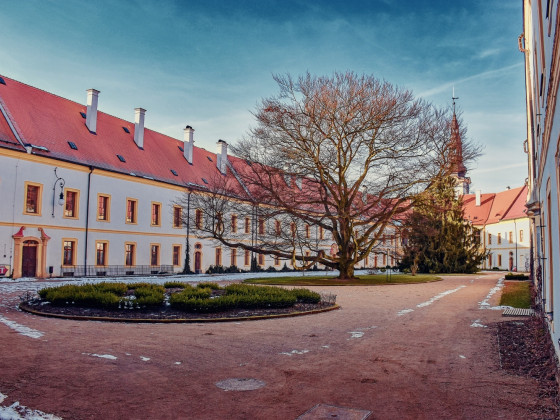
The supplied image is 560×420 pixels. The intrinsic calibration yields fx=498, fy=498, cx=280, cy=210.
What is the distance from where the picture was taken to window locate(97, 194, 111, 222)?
37594 millimetres

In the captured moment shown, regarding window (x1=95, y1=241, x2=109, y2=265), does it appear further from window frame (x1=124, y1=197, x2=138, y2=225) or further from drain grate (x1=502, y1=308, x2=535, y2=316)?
drain grate (x1=502, y1=308, x2=535, y2=316)

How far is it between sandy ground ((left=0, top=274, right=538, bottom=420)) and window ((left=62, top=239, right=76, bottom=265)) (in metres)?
24.6

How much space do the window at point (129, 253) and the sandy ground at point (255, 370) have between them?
94.6 feet

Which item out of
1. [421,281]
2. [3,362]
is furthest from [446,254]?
[3,362]

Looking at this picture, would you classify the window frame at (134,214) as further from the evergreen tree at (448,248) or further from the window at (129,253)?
the evergreen tree at (448,248)

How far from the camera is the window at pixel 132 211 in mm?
40188

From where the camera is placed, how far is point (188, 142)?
50.1m

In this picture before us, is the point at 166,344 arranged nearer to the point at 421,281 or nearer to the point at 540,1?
the point at 540,1

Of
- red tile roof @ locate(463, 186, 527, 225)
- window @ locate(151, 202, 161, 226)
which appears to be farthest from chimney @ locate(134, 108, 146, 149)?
red tile roof @ locate(463, 186, 527, 225)

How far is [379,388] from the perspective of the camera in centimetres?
606

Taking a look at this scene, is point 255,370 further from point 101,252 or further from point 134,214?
point 134,214

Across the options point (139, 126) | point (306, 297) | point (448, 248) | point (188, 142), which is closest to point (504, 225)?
point (448, 248)

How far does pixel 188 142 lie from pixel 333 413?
154 feet

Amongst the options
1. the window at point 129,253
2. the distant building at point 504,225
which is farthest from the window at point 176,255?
the distant building at point 504,225
